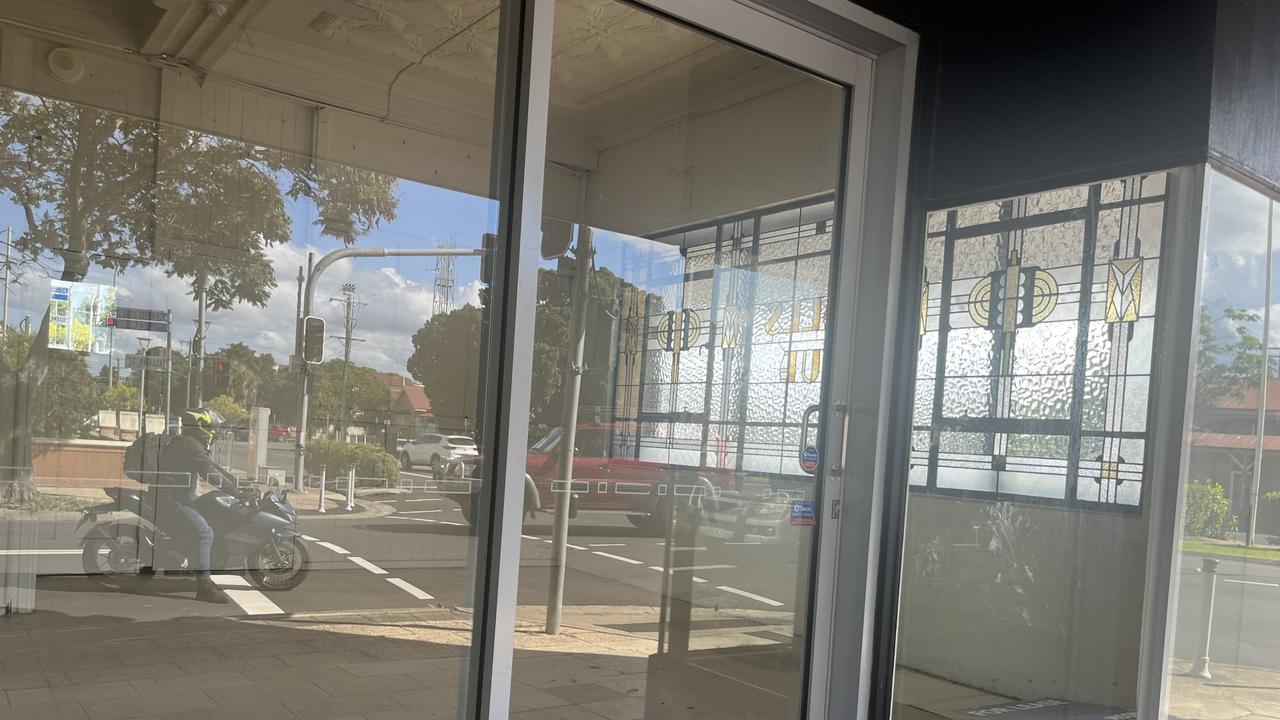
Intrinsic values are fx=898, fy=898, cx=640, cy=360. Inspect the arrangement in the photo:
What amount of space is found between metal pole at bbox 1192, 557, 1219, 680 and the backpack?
297 centimetres

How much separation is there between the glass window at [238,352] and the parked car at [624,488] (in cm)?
11

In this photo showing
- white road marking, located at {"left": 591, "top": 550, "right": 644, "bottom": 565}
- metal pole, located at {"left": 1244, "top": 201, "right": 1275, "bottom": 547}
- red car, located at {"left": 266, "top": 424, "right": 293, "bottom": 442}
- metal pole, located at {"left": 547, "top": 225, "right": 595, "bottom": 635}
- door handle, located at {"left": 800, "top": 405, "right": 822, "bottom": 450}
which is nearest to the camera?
metal pole, located at {"left": 547, "top": 225, "right": 595, "bottom": 635}

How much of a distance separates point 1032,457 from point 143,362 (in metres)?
2.67

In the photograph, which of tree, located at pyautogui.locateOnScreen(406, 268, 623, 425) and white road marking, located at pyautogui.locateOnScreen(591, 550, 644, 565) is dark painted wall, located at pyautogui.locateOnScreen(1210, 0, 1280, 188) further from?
white road marking, located at pyautogui.locateOnScreen(591, 550, 644, 565)

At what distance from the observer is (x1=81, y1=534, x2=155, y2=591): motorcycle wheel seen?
2.37 meters

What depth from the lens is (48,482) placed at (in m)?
2.47

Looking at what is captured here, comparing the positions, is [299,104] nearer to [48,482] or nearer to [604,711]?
[48,482]

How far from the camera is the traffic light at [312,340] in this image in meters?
2.40

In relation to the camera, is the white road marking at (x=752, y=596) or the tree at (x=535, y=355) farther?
the white road marking at (x=752, y=596)

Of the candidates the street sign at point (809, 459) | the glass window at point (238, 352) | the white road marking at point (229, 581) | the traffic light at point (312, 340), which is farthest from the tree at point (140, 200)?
the street sign at point (809, 459)

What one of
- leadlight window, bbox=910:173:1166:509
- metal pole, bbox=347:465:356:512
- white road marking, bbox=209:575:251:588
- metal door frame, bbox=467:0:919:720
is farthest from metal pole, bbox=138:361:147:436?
leadlight window, bbox=910:173:1166:509

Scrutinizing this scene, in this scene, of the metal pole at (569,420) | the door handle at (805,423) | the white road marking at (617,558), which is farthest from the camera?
the door handle at (805,423)

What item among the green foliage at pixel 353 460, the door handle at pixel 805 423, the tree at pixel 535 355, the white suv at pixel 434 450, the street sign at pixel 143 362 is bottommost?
the green foliage at pixel 353 460

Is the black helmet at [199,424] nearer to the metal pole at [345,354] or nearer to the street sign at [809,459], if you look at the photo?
the metal pole at [345,354]
